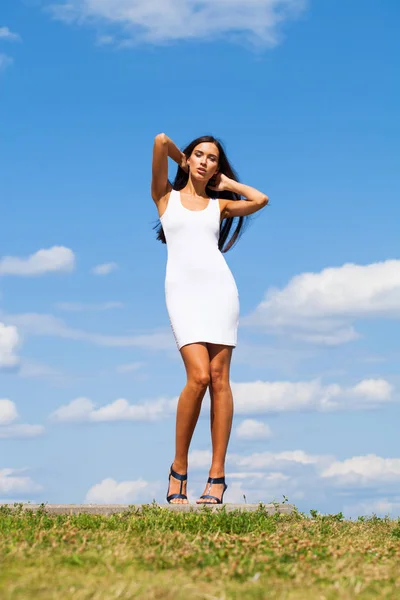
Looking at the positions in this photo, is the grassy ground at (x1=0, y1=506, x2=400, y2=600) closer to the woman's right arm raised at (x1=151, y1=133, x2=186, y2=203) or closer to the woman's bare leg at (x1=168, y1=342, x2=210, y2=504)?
the woman's bare leg at (x1=168, y1=342, x2=210, y2=504)

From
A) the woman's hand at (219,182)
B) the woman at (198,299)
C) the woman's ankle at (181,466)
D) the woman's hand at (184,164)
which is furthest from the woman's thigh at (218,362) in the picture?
the woman's hand at (184,164)

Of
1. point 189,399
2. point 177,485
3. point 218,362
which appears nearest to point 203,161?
point 218,362

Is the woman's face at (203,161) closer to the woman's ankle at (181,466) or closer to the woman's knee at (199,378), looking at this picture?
the woman's knee at (199,378)

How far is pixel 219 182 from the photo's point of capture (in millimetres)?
8453

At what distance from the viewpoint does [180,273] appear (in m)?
7.82

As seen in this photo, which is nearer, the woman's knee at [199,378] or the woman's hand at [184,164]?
the woman's knee at [199,378]

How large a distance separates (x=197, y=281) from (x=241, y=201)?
117 centimetres

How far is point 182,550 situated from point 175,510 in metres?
2.04

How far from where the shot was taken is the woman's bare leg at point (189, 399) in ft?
24.7

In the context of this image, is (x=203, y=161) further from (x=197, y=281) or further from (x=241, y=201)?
(x=197, y=281)

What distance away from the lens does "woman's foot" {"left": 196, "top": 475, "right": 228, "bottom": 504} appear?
7.68 metres

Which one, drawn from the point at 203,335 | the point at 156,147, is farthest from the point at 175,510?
the point at 156,147

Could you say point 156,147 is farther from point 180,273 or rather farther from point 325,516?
point 325,516

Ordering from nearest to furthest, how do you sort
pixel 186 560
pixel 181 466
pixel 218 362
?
pixel 186 560, pixel 218 362, pixel 181 466
